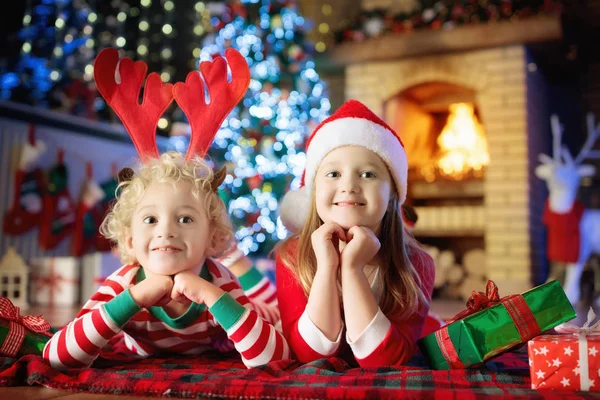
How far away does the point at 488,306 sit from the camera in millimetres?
1127

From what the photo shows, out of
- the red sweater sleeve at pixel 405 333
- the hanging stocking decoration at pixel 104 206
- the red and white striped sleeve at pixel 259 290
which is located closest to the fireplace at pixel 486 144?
the hanging stocking decoration at pixel 104 206

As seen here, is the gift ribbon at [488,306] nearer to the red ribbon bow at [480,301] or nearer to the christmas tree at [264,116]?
the red ribbon bow at [480,301]

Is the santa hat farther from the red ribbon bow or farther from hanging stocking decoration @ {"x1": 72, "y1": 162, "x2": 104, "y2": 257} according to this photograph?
hanging stocking decoration @ {"x1": 72, "y1": 162, "x2": 104, "y2": 257}

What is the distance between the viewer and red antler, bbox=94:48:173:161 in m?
1.29

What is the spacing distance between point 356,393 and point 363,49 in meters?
3.73

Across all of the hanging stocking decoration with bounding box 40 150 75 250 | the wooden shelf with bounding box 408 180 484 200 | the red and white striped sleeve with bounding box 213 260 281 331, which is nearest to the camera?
the red and white striped sleeve with bounding box 213 260 281 331

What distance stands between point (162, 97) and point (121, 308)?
1.63ft

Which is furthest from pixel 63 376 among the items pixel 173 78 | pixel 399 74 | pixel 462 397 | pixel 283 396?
pixel 173 78

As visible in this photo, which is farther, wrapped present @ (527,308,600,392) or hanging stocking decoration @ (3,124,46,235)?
hanging stocking decoration @ (3,124,46,235)

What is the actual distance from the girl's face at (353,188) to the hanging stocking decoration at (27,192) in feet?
9.41

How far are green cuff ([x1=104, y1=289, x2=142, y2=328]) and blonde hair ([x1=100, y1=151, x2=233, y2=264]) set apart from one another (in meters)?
0.17

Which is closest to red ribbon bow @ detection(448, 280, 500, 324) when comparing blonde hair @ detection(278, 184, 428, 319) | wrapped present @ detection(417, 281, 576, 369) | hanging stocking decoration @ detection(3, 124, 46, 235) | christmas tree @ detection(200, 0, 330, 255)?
wrapped present @ detection(417, 281, 576, 369)

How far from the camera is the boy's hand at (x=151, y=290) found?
1096mm

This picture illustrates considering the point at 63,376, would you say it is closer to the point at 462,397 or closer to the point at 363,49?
the point at 462,397
